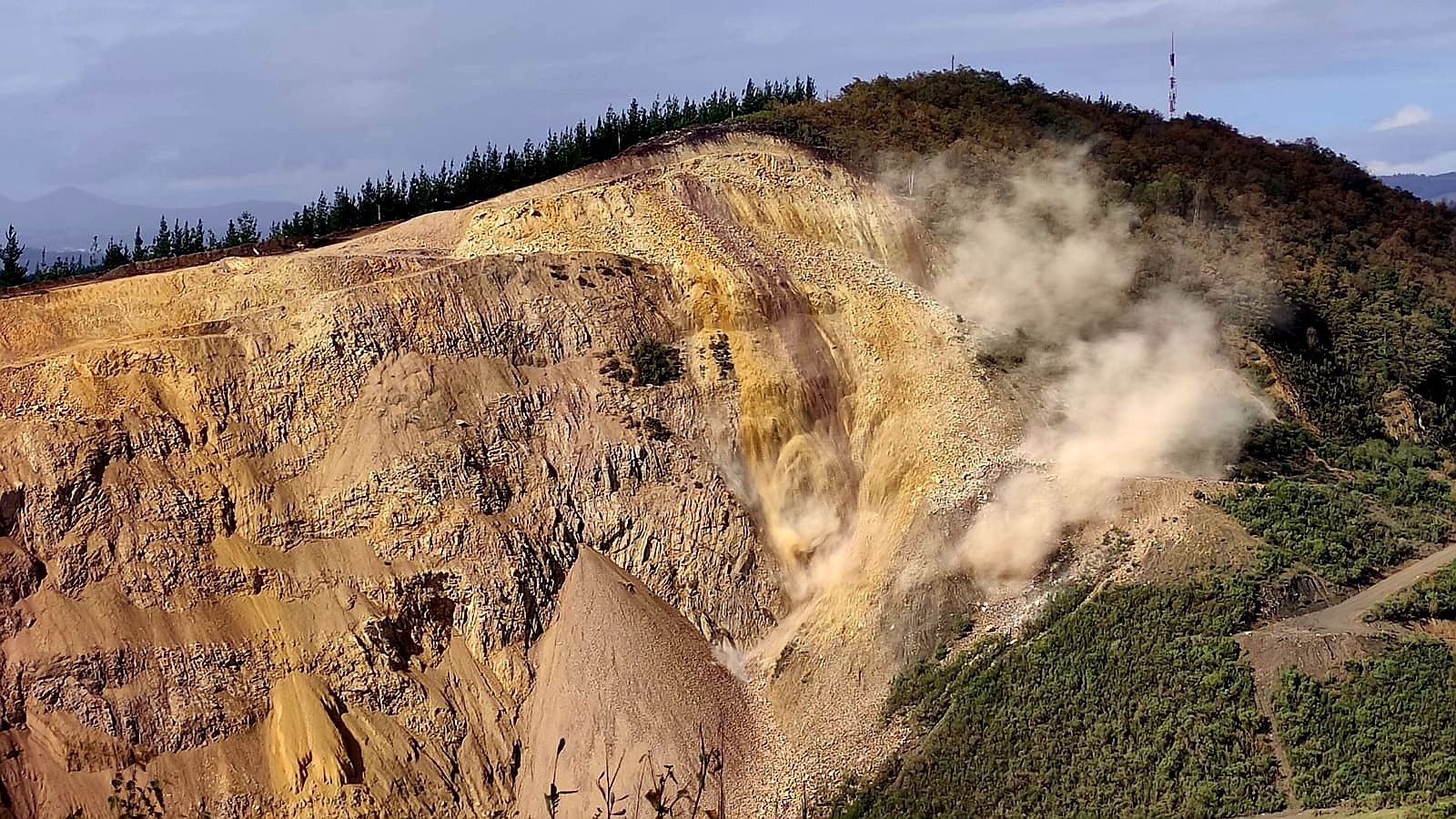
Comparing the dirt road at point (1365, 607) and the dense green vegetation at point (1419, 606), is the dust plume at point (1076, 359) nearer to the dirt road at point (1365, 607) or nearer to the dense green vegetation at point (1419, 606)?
the dirt road at point (1365, 607)

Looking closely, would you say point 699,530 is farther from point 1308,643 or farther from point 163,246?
point 163,246

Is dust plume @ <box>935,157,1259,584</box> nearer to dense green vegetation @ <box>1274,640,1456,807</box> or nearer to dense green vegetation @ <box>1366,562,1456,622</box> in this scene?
dense green vegetation @ <box>1366,562,1456,622</box>

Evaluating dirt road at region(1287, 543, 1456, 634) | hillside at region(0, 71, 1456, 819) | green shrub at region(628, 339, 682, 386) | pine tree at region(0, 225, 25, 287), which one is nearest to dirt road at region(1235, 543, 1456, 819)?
dirt road at region(1287, 543, 1456, 634)

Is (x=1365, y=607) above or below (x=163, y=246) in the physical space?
below

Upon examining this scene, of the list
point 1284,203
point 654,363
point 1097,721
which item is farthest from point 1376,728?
point 1284,203

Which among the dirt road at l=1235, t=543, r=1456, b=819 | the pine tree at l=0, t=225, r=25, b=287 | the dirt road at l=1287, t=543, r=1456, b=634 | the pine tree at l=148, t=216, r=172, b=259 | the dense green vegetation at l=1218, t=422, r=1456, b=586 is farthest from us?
the pine tree at l=148, t=216, r=172, b=259

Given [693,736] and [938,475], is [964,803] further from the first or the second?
[938,475]

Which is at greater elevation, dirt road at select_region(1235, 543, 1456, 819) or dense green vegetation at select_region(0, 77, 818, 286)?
dense green vegetation at select_region(0, 77, 818, 286)

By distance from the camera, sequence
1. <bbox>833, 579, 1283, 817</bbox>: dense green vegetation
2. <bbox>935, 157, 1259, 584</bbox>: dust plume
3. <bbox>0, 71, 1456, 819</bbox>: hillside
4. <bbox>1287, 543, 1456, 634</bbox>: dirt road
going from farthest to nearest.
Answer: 1. <bbox>935, 157, 1259, 584</bbox>: dust plume
2. <bbox>1287, 543, 1456, 634</bbox>: dirt road
3. <bbox>0, 71, 1456, 819</bbox>: hillside
4. <bbox>833, 579, 1283, 817</bbox>: dense green vegetation
